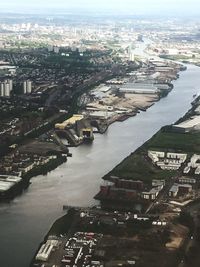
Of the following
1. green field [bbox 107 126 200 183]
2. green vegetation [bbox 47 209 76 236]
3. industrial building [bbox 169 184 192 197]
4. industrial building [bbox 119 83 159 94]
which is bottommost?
industrial building [bbox 119 83 159 94]

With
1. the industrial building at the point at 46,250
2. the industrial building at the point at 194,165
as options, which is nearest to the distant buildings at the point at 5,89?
the industrial building at the point at 194,165

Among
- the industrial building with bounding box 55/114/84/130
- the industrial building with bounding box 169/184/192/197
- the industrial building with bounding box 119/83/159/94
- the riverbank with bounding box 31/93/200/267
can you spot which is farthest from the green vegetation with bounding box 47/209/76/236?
the industrial building with bounding box 119/83/159/94

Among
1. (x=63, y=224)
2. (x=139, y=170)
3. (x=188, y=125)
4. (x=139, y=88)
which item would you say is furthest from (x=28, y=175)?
(x=139, y=88)

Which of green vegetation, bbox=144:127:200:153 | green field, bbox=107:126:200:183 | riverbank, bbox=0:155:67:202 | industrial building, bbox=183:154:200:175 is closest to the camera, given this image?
riverbank, bbox=0:155:67:202

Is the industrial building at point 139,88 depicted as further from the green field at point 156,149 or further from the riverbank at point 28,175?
the riverbank at point 28,175

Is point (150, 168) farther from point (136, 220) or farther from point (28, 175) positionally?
point (136, 220)

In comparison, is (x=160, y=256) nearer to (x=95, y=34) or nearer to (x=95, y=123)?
(x=95, y=123)

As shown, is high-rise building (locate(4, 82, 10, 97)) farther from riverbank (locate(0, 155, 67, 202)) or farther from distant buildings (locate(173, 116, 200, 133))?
riverbank (locate(0, 155, 67, 202))

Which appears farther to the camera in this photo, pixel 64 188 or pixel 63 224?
pixel 64 188
